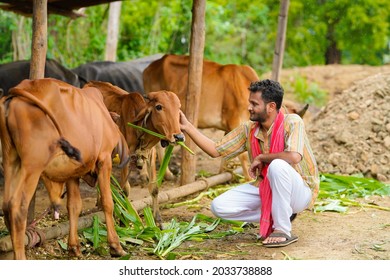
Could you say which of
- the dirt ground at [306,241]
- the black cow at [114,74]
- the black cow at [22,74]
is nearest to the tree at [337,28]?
the black cow at [114,74]

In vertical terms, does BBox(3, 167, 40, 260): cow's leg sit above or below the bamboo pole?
above

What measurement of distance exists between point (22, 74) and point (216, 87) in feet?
9.84

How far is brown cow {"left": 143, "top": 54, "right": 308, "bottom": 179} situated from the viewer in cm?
1034

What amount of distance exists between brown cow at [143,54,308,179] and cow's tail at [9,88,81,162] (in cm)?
499

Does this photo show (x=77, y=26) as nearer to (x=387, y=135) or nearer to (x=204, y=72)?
(x=204, y=72)

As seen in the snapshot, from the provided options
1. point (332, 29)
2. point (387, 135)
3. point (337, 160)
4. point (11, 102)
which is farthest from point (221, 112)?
point (332, 29)

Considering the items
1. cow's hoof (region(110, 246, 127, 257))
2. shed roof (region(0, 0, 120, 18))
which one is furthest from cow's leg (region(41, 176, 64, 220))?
shed roof (region(0, 0, 120, 18))

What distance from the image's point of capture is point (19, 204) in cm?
515

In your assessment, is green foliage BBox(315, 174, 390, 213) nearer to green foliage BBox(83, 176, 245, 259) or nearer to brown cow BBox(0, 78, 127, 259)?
green foliage BBox(83, 176, 245, 259)

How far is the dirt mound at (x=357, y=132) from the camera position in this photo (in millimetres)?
10531

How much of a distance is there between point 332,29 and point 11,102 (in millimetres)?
20050

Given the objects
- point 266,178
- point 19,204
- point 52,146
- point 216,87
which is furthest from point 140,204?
point 216,87

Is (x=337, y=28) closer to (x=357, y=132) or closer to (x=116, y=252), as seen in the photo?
(x=357, y=132)

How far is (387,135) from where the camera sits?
10.9 metres
